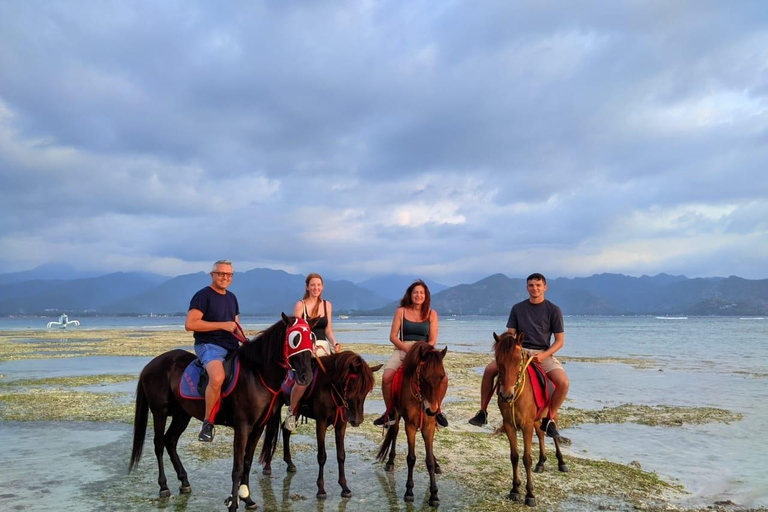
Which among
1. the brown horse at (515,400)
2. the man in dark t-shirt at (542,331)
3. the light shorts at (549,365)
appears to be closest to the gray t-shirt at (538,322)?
the man in dark t-shirt at (542,331)

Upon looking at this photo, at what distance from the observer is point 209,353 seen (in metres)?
6.05

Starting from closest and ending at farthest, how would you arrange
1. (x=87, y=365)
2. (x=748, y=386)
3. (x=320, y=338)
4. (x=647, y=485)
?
(x=647, y=485), (x=320, y=338), (x=748, y=386), (x=87, y=365)

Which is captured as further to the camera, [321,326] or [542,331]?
[321,326]

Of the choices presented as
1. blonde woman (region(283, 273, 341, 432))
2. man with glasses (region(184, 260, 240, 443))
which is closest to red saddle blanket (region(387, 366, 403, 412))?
Result: blonde woman (region(283, 273, 341, 432))

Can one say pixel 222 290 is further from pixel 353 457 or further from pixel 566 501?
pixel 566 501

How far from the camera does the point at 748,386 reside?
57.5 feet

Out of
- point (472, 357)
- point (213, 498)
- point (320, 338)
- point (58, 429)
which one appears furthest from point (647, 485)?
point (472, 357)

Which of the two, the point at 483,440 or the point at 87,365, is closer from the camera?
the point at 483,440

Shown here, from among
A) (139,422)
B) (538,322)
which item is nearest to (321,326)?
(139,422)

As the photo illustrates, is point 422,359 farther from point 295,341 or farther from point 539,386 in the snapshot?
point 539,386

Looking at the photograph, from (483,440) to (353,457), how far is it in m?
2.77

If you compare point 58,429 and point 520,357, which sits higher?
point 520,357

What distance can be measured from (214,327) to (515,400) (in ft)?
12.7

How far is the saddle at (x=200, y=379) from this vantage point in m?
5.89
